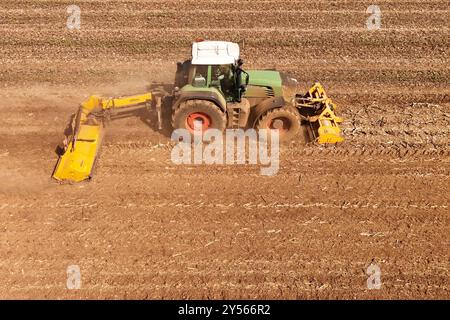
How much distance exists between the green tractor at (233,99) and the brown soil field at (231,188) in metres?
0.67

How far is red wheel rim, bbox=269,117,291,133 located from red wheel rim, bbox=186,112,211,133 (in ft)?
4.95

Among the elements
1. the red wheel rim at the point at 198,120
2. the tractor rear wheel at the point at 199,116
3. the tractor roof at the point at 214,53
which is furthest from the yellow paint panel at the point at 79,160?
the tractor roof at the point at 214,53

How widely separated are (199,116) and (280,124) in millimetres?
1941

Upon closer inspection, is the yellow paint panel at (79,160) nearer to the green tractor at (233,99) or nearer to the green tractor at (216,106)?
the green tractor at (216,106)

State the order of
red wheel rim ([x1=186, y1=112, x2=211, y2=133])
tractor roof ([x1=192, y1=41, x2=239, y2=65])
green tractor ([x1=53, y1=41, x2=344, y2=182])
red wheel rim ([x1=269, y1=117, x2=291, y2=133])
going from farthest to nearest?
red wheel rim ([x1=269, y1=117, x2=291, y2=133]) < red wheel rim ([x1=186, y1=112, x2=211, y2=133]) < green tractor ([x1=53, y1=41, x2=344, y2=182]) < tractor roof ([x1=192, y1=41, x2=239, y2=65])

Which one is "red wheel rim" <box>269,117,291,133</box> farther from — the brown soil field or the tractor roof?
the tractor roof

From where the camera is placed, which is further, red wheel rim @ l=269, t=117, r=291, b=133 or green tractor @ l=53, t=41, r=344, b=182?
red wheel rim @ l=269, t=117, r=291, b=133

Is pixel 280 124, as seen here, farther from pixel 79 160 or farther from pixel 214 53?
pixel 79 160

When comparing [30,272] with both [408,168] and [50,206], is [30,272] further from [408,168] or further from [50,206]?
[408,168]

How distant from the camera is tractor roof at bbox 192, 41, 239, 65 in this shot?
10.2 meters

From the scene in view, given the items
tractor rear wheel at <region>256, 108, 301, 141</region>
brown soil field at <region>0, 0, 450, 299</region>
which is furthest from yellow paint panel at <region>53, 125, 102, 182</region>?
tractor rear wheel at <region>256, 108, 301, 141</region>

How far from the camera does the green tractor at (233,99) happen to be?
34.0ft

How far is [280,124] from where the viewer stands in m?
10.9

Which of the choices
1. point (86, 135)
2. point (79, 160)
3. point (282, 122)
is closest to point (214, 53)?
point (282, 122)
